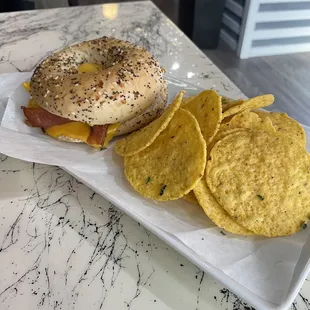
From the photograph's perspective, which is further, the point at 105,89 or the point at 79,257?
the point at 105,89

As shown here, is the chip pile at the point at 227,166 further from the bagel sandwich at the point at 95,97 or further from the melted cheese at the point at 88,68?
the melted cheese at the point at 88,68

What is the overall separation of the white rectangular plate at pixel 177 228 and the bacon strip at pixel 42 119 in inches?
6.8

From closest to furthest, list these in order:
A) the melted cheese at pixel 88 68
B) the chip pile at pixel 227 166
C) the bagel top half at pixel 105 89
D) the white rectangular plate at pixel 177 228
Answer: the white rectangular plate at pixel 177 228
the chip pile at pixel 227 166
the bagel top half at pixel 105 89
the melted cheese at pixel 88 68

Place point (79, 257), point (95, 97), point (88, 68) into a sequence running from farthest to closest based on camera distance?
point (88, 68) < point (95, 97) < point (79, 257)

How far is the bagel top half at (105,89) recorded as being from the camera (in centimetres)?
111

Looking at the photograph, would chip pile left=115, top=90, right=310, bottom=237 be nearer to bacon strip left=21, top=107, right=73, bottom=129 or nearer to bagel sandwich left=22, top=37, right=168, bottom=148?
bagel sandwich left=22, top=37, right=168, bottom=148

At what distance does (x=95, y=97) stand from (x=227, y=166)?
0.40 m

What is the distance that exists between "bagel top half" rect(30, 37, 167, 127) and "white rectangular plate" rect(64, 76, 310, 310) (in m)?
0.12

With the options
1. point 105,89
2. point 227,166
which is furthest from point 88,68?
point 227,166

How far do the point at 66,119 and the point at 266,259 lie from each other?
66cm

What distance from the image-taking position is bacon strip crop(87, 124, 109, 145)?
1149mm

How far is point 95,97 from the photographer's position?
111cm

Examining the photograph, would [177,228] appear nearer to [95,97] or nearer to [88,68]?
[95,97]

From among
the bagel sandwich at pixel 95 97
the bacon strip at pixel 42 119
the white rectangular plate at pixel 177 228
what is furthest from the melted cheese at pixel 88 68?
the white rectangular plate at pixel 177 228
